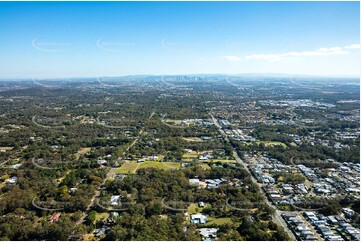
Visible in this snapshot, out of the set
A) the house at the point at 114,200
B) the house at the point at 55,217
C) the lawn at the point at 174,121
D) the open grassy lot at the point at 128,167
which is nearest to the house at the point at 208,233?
the house at the point at 114,200

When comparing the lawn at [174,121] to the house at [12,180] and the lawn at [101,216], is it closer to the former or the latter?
the house at [12,180]

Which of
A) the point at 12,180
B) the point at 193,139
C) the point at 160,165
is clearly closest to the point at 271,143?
the point at 193,139

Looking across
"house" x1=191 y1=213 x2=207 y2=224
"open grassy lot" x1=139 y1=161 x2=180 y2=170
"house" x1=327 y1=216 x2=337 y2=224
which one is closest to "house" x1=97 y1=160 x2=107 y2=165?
"open grassy lot" x1=139 y1=161 x2=180 y2=170

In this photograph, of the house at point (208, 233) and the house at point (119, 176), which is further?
the house at point (119, 176)

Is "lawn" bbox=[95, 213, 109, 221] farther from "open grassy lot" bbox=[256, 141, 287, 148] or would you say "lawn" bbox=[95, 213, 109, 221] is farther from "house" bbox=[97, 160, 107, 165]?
"open grassy lot" bbox=[256, 141, 287, 148]

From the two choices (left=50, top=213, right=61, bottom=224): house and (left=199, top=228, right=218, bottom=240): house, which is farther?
(left=50, top=213, right=61, bottom=224): house

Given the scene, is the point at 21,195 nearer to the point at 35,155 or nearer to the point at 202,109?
A: the point at 35,155

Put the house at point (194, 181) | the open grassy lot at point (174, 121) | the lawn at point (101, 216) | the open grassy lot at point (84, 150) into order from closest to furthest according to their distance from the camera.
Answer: the lawn at point (101, 216), the house at point (194, 181), the open grassy lot at point (84, 150), the open grassy lot at point (174, 121)
